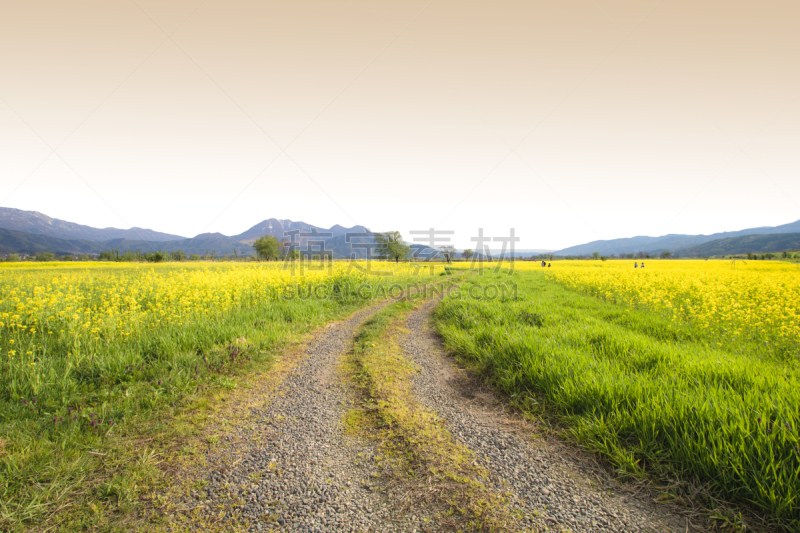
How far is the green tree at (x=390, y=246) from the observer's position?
74250mm

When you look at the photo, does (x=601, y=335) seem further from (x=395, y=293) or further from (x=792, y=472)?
(x=395, y=293)

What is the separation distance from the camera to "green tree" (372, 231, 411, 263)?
74.2 meters

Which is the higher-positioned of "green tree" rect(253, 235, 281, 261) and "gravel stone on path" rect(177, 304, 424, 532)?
"green tree" rect(253, 235, 281, 261)

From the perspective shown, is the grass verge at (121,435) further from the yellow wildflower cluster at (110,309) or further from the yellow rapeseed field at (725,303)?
the yellow rapeseed field at (725,303)

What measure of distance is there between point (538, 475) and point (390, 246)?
72.7 meters

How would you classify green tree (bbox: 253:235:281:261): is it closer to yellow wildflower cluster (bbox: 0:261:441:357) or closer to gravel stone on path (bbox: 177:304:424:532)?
yellow wildflower cluster (bbox: 0:261:441:357)

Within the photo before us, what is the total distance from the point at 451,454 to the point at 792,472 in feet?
9.53

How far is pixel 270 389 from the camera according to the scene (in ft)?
17.5

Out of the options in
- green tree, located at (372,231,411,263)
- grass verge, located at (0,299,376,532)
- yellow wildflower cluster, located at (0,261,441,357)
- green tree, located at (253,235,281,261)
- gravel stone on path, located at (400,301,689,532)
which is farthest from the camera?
green tree, located at (253,235,281,261)

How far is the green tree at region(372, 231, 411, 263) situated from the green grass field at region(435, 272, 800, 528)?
65899 mm

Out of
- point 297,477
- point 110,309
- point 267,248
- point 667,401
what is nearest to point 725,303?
point 667,401

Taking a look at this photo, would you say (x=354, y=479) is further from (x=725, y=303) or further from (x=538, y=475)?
(x=725, y=303)

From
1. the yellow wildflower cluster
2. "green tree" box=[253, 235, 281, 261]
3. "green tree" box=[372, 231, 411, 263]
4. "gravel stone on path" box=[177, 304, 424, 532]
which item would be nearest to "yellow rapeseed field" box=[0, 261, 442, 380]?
the yellow wildflower cluster

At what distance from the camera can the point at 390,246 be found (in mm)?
75375
